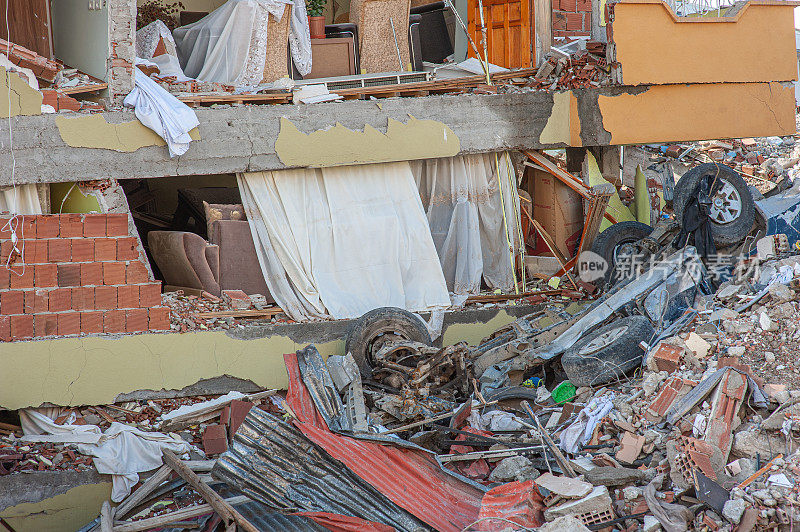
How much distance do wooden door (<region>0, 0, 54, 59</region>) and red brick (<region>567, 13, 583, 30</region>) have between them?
7.45 meters

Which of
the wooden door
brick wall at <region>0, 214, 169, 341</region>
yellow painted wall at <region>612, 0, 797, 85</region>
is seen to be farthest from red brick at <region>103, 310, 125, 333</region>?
yellow painted wall at <region>612, 0, 797, 85</region>

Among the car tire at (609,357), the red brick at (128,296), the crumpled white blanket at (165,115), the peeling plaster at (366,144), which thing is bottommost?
the car tire at (609,357)

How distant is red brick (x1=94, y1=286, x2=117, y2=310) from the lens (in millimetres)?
8883

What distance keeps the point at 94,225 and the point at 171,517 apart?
3682 millimetres

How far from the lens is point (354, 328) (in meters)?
9.21

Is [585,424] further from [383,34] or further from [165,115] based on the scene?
[383,34]

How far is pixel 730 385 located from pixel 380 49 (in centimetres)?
723

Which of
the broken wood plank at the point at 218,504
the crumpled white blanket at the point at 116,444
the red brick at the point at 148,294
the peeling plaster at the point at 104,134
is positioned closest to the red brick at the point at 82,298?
the red brick at the point at 148,294

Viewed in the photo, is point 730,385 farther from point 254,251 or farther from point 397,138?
point 254,251

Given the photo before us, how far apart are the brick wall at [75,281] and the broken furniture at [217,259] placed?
0.76 metres

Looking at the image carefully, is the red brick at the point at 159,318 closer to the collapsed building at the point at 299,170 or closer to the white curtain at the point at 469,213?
the collapsed building at the point at 299,170

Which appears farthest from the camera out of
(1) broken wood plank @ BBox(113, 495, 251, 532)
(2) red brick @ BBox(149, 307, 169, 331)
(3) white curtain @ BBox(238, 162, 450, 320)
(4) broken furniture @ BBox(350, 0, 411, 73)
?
(4) broken furniture @ BBox(350, 0, 411, 73)

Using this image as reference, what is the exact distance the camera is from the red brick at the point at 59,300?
28.6 feet

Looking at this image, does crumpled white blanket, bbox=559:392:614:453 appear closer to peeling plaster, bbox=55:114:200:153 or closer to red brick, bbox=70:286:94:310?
red brick, bbox=70:286:94:310
